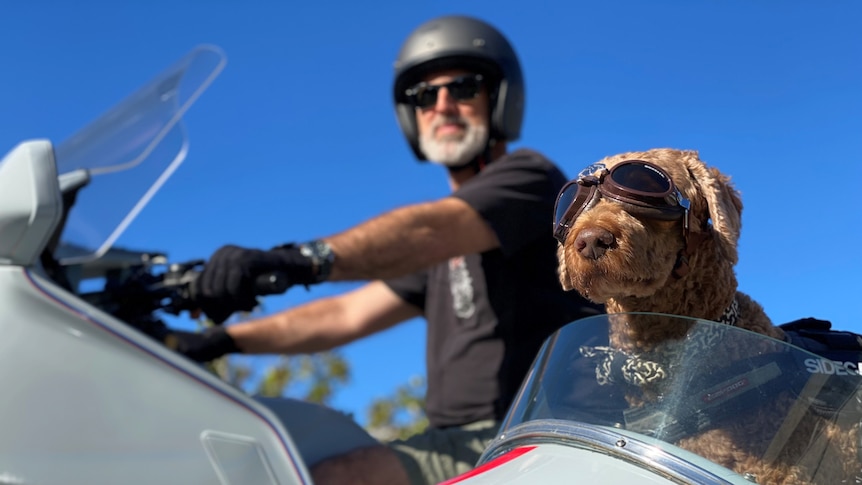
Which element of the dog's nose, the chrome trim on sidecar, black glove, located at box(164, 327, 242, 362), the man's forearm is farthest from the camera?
the man's forearm

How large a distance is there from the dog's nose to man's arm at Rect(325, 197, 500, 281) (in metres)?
1.07

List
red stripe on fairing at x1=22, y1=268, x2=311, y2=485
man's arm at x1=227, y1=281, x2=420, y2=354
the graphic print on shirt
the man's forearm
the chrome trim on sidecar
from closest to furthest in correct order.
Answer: the chrome trim on sidecar → red stripe on fairing at x1=22, y1=268, x2=311, y2=485 → the graphic print on shirt → the man's forearm → man's arm at x1=227, y1=281, x2=420, y2=354

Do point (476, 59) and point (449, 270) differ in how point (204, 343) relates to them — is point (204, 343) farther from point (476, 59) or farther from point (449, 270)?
point (476, 59)

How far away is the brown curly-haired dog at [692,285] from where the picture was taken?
44.4 inches

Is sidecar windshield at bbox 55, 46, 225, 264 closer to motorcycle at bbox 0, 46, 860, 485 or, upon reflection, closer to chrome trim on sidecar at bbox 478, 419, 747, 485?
motorcycle at bbox 0, 46, 860, 485

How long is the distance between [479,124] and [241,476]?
6.04ft

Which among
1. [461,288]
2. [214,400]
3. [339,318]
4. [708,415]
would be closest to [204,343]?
[461,288]

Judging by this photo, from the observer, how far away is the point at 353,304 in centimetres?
345

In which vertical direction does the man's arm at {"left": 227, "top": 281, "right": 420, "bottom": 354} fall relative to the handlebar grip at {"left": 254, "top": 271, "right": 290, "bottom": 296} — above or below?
below

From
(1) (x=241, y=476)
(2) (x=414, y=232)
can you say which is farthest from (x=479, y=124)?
(1) (x=241, y=476)

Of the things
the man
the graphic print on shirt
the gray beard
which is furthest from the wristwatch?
the gray beard

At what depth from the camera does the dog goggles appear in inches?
49.9

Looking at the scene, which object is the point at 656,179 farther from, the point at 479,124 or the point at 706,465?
the point at 479,124

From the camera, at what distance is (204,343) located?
258cm
